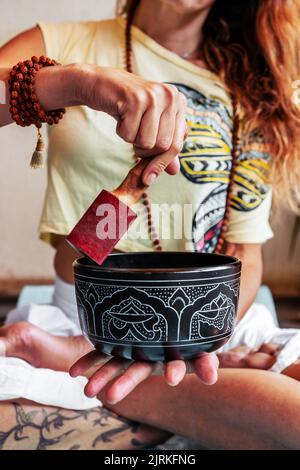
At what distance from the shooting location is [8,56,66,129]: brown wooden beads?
1.71ft

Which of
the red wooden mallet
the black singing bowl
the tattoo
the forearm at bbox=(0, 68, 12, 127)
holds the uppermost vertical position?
the forearm at bbox=(0, 68, 12, 127)

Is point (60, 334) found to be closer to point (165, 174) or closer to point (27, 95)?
point (165, 174)

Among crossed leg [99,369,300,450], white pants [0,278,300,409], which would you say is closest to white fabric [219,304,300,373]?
white pants [0,278,300,409]

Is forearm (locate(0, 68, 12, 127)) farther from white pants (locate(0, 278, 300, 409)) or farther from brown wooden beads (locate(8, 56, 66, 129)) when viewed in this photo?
white pants (locate(0, 278, 300, 409))

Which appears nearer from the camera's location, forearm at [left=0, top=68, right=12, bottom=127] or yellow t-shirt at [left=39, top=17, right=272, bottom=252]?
forearm at [left=0, top=68, right=12, bottom=127]

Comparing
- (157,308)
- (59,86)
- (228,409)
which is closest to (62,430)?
(228,409)

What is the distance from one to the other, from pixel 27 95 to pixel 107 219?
132 mm

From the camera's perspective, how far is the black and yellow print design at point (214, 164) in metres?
0.89

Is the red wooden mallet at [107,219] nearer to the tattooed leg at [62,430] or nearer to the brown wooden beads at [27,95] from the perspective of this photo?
the brown wooden beads at [27,95]

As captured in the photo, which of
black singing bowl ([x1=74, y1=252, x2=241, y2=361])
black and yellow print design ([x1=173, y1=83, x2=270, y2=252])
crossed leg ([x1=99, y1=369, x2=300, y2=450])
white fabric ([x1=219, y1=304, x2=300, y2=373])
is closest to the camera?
black singing bowl ([x1=74, y1=252, x2=241, y2=361])

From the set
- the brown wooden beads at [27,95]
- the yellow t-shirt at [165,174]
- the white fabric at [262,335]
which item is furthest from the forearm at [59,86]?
the white fabric at [262,335]

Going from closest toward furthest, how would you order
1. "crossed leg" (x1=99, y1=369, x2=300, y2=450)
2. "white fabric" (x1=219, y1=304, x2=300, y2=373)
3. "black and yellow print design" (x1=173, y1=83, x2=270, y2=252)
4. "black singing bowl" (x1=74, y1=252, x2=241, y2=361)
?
"black singing bowl" (x1=74, y1=252, x2=241, y2=361), "crossed leg" (x1=99, y1=369, x2=300, y2=450), "white fabric" (x1=219, y1=304, x2=300, y2=373), "black and yellow print design" (x1=173, y1=83, x2=270, y2=252)

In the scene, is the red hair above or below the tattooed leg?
above

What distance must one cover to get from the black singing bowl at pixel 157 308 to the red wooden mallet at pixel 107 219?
0.7 inches
